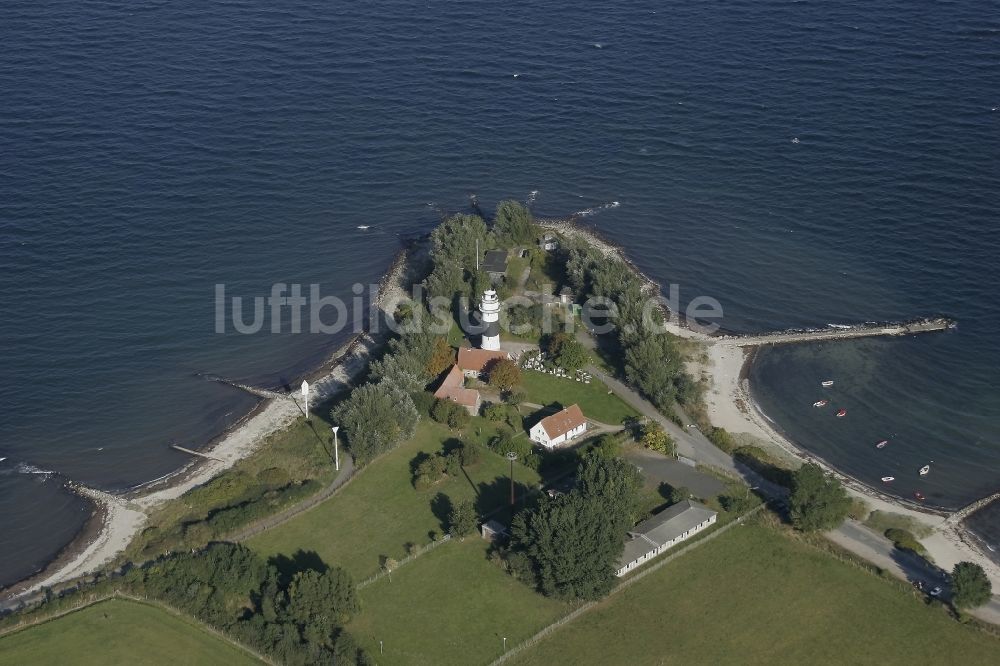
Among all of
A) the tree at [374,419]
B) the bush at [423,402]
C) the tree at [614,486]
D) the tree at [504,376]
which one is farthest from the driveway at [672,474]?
the tree at [374,419]

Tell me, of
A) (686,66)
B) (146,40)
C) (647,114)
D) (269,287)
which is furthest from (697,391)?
(146,40)

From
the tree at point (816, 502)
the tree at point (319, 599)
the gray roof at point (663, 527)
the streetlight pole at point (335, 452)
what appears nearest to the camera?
the tree at point (319, 599)

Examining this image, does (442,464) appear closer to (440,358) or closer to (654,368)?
(440,358)

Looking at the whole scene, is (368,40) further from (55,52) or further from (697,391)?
(697,391)

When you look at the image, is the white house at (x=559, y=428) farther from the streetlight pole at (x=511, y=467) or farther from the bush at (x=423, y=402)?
the bush at (x=423, y=402)

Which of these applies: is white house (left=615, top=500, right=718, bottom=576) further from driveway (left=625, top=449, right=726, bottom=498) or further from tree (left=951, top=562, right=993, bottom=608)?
tree (left=951, top=562, right=993, bottom=608)
